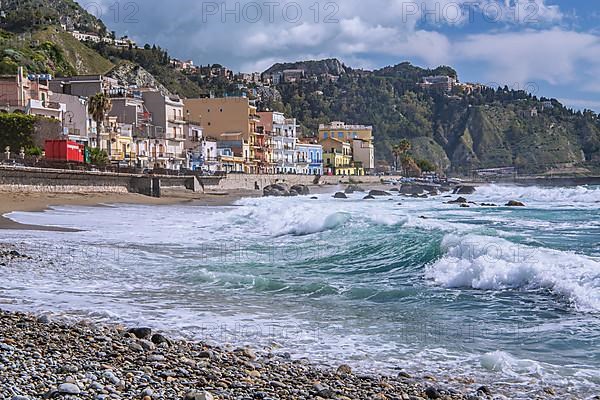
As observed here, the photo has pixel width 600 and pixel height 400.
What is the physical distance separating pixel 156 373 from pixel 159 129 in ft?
232

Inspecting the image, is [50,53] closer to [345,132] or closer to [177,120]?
[177,120]

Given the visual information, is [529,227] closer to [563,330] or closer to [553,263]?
[553,263]

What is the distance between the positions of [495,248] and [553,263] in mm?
2486

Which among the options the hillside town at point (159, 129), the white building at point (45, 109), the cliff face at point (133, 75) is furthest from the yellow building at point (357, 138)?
the white building at point (45, 109)

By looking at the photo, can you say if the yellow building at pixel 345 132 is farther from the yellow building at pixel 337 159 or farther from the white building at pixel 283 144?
the white building at pixel 283 144

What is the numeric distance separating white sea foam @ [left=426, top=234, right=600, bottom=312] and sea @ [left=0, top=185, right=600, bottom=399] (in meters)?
0.04

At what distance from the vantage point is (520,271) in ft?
46.6

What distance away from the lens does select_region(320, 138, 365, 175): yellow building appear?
365 ft

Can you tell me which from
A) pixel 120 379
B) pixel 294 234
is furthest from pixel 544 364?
pixel 294 234

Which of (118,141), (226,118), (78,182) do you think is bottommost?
(78,182)

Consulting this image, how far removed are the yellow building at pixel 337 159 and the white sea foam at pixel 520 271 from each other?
301 ft

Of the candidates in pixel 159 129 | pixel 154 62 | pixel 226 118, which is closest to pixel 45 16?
pixel 154 62

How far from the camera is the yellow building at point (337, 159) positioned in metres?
111

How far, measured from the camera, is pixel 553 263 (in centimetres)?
1454
